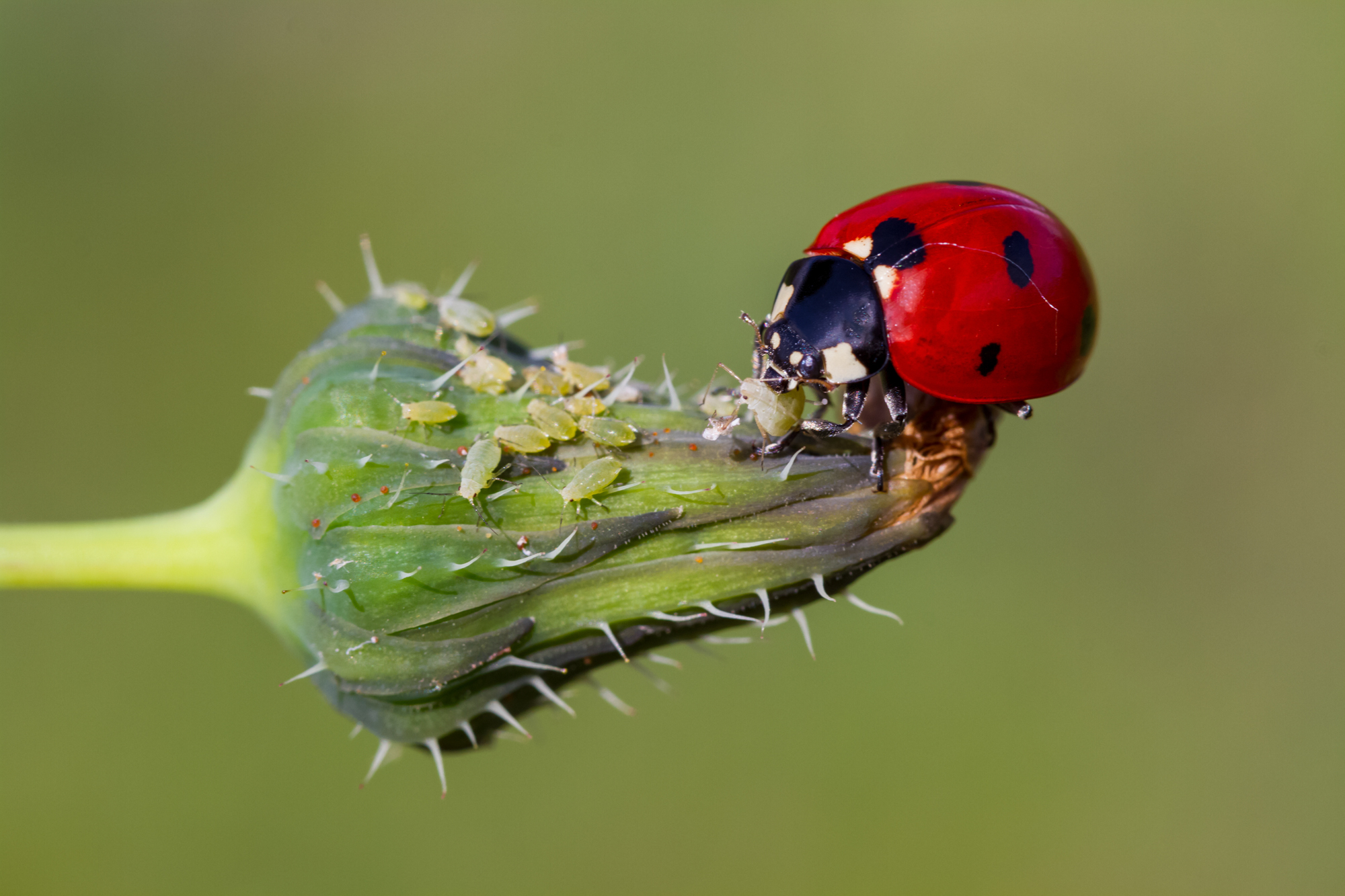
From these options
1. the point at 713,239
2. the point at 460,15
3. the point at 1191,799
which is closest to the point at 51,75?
the point at 460,15

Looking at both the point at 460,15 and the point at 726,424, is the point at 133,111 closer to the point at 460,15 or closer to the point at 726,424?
the point at 460,15

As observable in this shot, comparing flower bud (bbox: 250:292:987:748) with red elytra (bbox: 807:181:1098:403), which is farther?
red elytra (bbox: 807:181:1098:403)

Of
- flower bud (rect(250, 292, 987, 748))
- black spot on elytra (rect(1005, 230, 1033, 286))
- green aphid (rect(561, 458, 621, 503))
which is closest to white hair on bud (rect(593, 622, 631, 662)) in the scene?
flower bud (rect(250, 292, 987, 748))

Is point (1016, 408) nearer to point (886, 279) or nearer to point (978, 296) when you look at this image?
point (978, 296)

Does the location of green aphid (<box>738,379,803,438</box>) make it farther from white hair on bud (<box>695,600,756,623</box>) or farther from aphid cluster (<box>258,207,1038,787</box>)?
white hair on bud (<box>695,600,756,623</box>)

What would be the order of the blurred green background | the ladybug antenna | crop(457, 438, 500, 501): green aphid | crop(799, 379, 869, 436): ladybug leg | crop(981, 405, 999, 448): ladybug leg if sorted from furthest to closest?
the blurred green background
crop(981, 405, 999, 448): ladybug leg
the ladybug antenna
crop(799, 379, 869, 436): ladybug leg
crop(457, 438, 500, 501): green aphid

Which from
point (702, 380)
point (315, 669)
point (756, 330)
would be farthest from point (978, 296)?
point (702, 380)

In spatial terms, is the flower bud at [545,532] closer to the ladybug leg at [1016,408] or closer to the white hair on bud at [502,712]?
the white hair on bud at [502,712]
